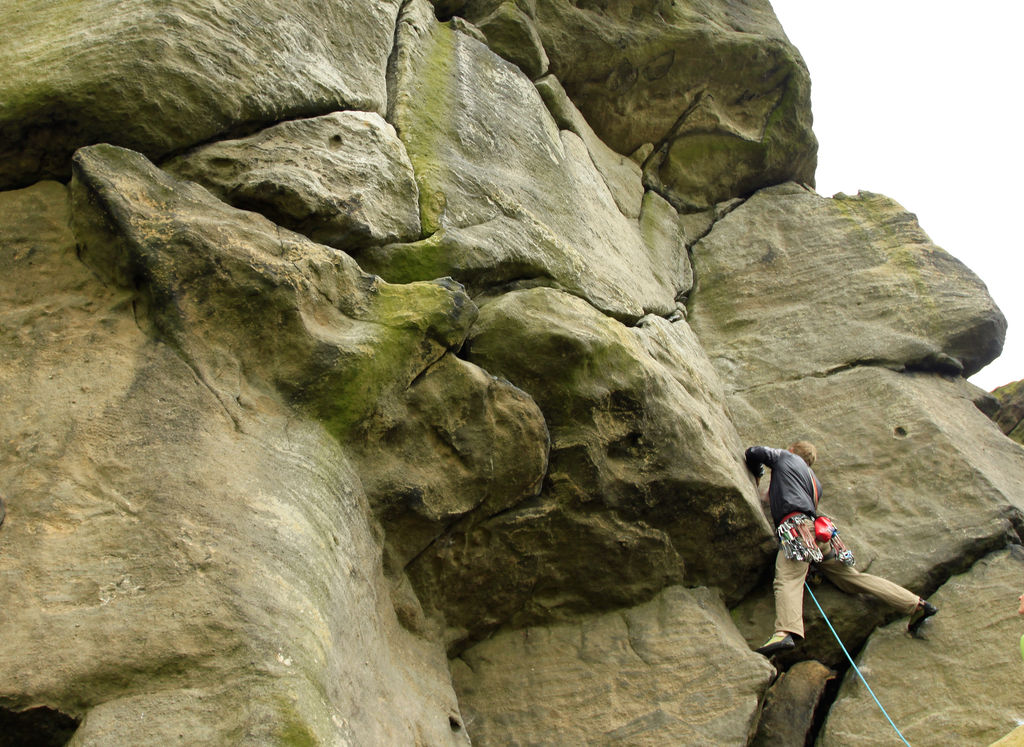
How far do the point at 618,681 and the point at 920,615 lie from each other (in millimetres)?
2751

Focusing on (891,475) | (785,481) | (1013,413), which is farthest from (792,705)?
(1013,413)

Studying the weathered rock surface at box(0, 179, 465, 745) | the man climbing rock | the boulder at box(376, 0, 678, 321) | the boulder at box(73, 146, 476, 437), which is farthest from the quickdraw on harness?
the boulder at box(73, 146, 476, 437)

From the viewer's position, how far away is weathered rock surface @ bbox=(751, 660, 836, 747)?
6.77 metres

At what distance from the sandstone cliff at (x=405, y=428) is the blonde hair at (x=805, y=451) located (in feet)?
1.28

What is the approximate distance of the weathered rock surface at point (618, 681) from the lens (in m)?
6.28

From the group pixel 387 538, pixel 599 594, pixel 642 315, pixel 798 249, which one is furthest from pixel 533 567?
pixel 798 249

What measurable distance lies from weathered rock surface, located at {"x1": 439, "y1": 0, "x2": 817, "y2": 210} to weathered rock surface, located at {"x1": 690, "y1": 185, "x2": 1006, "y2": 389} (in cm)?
81

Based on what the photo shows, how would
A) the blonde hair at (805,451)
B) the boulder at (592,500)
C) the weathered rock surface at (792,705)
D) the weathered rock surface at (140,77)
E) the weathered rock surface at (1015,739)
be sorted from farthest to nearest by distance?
the blonde hair at (805,451)
the weathered rock surface at (792,705)
the boulder at (592,500)
the weathered rock surface at (140,77)
the weathered rock surface at (1015,739)

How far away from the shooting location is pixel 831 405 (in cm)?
963

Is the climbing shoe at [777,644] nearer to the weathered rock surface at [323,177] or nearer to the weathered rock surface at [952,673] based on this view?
the weathered rock surface at [952,673]

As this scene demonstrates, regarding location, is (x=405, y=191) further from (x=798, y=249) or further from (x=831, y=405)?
(x=798, y=249)

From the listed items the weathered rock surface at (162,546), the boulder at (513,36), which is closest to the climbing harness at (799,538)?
the weathered rock surface at (162,546)

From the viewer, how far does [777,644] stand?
7.09m

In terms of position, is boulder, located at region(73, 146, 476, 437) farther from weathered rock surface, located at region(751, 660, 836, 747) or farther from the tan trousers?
weathered rock surface, located at region(751, 660, 836, 747)
